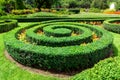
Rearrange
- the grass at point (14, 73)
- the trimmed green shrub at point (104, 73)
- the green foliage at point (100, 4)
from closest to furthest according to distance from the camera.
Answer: the trimmed green shrub at point (104, 73)
the grass at point (14, 73)
the green foliage at point (100, 4)

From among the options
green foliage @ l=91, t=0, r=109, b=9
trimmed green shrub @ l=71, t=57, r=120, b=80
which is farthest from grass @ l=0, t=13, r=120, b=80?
green foliage @ l=91, t=0, r=109, b=9

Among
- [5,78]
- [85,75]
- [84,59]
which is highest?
[85,75]

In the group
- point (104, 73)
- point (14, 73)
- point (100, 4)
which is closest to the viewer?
point (104, 73)

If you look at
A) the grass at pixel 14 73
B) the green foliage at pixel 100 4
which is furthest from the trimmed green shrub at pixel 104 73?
the green foliage at pixel 100 4

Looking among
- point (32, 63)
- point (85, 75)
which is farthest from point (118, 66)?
point (32, 63)

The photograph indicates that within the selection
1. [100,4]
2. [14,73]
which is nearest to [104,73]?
[14,73]

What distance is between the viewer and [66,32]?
1330 cm

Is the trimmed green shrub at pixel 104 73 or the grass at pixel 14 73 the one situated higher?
the trimmed green shrub at pixel 104 73

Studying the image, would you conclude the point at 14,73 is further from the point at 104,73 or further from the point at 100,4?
the point at 100,4

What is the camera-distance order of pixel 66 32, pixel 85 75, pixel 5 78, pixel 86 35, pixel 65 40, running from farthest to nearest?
pixel 66 32, pixel 86 35, pixel 65 40, pixel 5 78, pixel 85 75

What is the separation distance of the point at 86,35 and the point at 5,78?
653 cm

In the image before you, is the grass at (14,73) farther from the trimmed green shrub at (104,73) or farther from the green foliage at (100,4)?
the green foliage at (100,4)

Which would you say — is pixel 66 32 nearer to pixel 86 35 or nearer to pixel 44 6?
pixel 86 35

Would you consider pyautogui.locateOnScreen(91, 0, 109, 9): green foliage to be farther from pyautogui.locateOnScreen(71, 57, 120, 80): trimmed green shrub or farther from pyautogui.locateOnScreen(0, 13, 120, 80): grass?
pyautogui.locateOnScreen(71, 57, 120, 80): trimmed green shrub
